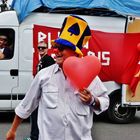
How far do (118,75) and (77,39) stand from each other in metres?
7.31

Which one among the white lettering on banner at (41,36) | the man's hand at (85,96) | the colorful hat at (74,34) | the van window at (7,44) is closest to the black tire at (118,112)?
the white lettering on banner at (41,36)

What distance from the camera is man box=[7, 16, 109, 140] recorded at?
3646mm

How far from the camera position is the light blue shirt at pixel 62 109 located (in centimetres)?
365

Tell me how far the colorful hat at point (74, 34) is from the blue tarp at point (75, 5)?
22.5ft

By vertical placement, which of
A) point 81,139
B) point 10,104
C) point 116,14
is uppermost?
point 81,139

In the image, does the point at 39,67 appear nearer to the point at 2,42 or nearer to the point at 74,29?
the point at 2,42

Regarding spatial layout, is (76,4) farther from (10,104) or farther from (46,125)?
(46,125)

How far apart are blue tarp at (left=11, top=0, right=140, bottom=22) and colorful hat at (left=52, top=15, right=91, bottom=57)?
22.5 feet

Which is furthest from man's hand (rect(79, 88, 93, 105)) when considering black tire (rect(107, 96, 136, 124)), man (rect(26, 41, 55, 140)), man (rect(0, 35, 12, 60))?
black tire (rect(107, 96, 136, 124))

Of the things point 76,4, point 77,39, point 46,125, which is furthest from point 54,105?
point 76,4

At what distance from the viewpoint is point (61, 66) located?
3.75 metres

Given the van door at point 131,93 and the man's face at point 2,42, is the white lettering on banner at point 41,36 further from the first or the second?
the van door at point 131,93

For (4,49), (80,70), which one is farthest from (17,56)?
(80,70)

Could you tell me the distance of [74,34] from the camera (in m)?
3.77
